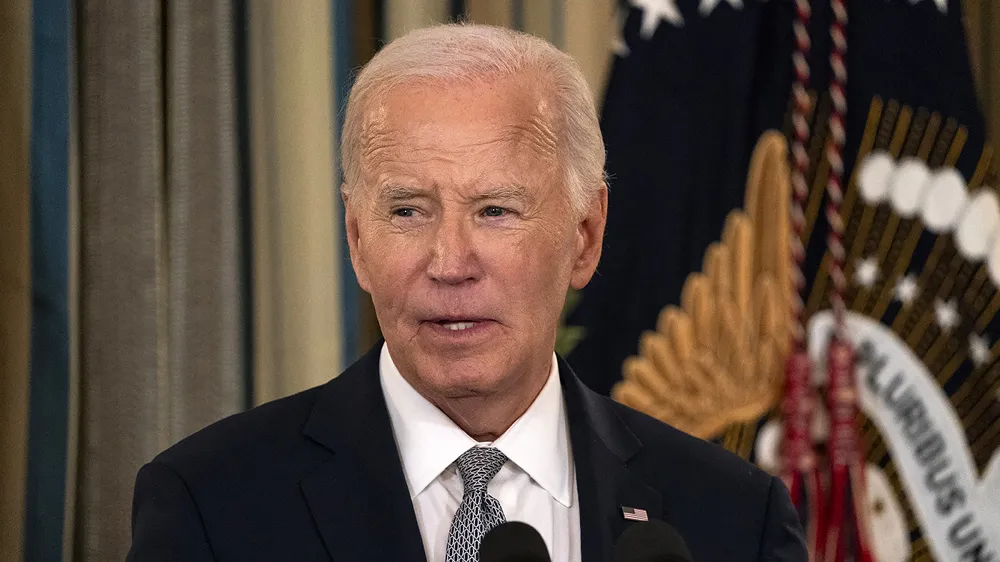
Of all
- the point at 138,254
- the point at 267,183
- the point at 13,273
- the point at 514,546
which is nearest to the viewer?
the point at 514,546

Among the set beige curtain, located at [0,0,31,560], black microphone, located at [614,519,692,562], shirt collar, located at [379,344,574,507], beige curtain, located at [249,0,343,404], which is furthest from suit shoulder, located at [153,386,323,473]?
beige curtain, located at [249,0,343,404]

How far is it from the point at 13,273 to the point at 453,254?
1.13m

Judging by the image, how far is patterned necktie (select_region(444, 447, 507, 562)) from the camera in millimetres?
1425

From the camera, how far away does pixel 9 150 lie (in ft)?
7.20

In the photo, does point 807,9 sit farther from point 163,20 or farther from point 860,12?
point 163,20

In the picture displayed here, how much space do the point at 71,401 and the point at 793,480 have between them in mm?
1523

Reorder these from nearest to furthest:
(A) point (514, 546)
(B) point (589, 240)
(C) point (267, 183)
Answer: (A) point (514, 546), (B) point (589, 240), (C) point (267, 183)

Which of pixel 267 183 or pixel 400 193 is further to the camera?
pixel 267 183

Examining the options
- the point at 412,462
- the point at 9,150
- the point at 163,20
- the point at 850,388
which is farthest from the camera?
the point at 850,388

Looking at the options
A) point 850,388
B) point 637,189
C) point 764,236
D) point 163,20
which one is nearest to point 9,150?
point 163,20

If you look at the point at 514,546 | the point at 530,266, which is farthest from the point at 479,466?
the point at 514,546

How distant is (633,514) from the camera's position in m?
1.52

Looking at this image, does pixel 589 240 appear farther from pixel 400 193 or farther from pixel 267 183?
pixel 267 183

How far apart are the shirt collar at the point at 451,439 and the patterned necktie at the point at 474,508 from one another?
0.01 m
